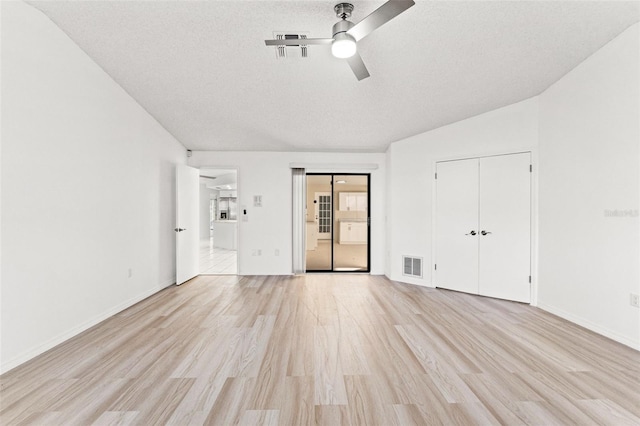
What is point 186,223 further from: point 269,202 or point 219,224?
point 219,224

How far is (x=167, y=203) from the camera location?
4402 millimetres

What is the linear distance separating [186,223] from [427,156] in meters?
4.31

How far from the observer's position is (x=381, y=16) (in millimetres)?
1707

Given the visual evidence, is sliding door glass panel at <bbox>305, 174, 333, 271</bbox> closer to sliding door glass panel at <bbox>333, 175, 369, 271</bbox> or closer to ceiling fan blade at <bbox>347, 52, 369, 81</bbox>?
sliding door glass panel at <bbox>333, 175, 369, 271</bbox>

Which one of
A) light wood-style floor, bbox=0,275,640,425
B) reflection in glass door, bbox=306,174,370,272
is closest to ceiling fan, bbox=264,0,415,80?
light wood-style floor, bbox=0,275,640,425

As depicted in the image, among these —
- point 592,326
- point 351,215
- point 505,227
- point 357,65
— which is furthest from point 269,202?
point 592,326

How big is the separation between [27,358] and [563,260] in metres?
5.32

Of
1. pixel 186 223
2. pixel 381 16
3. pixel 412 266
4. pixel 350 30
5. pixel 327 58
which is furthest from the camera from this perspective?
pixel 186 223

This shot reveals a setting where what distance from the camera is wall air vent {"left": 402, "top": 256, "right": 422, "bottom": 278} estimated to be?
4448 millimetres

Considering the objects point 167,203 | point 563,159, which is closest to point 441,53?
point 563,159

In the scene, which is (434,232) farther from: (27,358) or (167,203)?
(27,358)

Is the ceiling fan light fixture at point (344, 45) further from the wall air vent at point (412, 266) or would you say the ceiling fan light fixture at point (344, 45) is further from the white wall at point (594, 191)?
the wall air vent at point (412, 266)

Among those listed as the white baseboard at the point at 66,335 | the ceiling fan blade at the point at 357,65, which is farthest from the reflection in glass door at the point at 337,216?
the ceiling fan blade at the point at 357,65

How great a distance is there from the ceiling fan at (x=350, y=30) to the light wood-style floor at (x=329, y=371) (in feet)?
7.90
